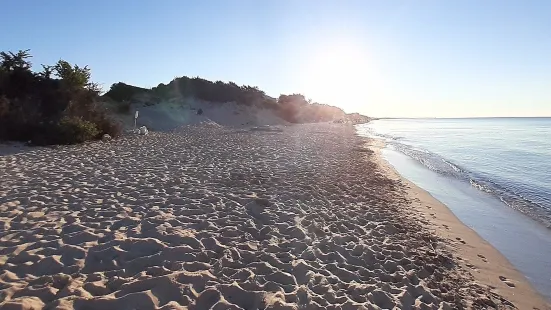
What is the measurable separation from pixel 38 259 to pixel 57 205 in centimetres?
215

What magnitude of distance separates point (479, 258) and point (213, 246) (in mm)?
4124

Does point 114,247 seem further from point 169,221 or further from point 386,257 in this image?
point 386,257

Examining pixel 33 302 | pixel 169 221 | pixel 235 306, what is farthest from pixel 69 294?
pixel 169 221

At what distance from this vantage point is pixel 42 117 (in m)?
14.4

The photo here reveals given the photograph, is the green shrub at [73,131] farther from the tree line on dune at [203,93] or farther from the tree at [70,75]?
the tree line on dune at [203,93]

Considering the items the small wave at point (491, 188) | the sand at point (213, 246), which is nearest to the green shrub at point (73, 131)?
the sand at point (213, 246)

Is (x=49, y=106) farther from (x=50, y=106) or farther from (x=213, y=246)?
(x=213, y=246)

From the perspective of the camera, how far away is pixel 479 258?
539 cm

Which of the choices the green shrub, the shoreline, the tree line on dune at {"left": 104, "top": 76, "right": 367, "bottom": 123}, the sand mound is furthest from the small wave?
the tree line on dune at {"left": 104, "top": 76, "right": 367, "bottom": 123}

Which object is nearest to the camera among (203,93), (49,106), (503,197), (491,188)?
(503,197)

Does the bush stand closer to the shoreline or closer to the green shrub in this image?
the green shrub

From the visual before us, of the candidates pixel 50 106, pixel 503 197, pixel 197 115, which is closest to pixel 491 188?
pixel 503 197

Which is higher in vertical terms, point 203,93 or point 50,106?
point 203,93

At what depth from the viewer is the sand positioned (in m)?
3.49
